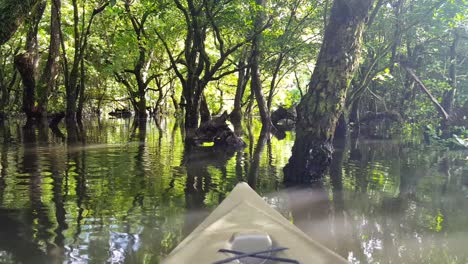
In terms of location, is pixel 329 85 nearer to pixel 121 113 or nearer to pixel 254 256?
pixel 254 256

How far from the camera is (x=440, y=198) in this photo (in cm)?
761

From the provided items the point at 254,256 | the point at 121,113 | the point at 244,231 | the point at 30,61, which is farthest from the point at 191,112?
the point at 121,113

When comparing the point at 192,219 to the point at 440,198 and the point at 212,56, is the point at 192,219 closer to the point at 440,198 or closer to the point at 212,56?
the point at 440,198

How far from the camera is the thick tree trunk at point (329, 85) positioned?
7.70m

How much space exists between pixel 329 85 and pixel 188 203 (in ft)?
10.4

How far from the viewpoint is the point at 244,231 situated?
3102mm

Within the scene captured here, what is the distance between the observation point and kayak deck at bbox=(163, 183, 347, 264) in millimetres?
2908

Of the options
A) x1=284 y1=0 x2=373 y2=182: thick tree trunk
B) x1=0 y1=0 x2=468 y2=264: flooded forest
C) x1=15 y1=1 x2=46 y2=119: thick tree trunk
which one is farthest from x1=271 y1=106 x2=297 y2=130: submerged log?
x1=284 y1=0 x2=373 y2=182: thick tree trunk

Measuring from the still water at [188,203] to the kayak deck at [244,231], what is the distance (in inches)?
48.0

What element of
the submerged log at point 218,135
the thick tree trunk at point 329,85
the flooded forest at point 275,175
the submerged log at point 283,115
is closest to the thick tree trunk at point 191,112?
the flooded forest at point 275,175

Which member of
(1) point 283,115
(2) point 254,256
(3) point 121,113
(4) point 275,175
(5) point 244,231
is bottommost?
(4) point 275,175

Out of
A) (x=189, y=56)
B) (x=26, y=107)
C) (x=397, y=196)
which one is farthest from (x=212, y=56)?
(x=397, y=196)

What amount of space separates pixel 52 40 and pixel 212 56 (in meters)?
9.70

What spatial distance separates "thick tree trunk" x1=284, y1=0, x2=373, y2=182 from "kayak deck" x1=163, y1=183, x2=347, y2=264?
4.47 metres
